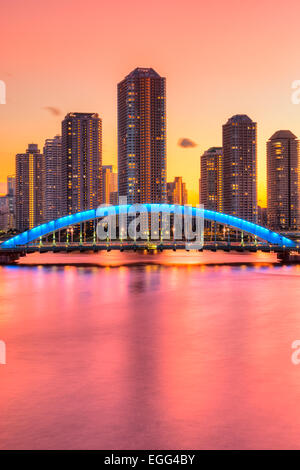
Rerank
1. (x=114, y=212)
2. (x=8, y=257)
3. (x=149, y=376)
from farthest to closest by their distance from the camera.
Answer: (x=114, y=212), (x=8, y=257), (x=149, y=376)

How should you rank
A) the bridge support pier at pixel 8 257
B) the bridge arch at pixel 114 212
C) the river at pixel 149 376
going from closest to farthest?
1. the river at pixel 149 376
2. the bridge support pier at pixel 8 257
3. the bridge arch at pixel 114 212

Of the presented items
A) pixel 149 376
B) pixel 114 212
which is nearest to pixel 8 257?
pixel 114 212

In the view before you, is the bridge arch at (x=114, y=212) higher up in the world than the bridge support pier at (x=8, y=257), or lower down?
higher up

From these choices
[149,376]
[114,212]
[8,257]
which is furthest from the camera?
[114,212]

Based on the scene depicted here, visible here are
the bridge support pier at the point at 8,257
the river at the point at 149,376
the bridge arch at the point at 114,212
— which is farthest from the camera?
the bridge arch at the point at 114,212

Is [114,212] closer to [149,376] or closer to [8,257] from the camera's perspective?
[8,257]

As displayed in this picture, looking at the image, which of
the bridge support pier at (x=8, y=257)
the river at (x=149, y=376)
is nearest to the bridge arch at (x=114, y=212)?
the bridge support pier at (x=8, y=257)

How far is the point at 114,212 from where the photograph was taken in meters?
103

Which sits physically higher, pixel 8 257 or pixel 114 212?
pixel 114 212

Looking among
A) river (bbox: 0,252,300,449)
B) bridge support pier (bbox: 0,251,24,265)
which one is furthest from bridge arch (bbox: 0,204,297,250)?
river (bbox: 0,252,300,449)

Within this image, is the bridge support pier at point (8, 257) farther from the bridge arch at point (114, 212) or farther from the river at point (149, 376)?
the river at point (149, 376)

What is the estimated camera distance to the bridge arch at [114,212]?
316ft

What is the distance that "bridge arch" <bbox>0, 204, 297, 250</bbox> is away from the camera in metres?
96.2

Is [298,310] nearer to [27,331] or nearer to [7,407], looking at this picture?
[27,331]
